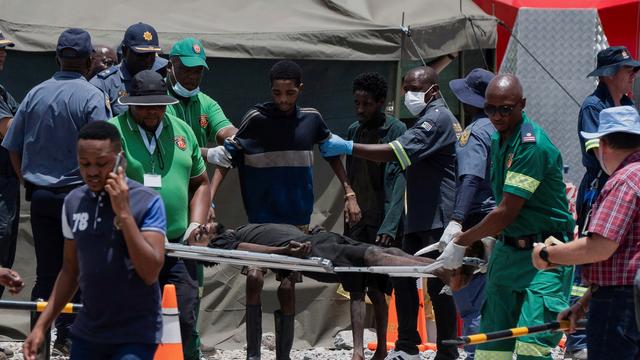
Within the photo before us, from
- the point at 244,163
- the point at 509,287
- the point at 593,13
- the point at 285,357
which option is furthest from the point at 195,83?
the point at 593,13

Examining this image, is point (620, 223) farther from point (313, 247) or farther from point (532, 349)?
point (313, 247)

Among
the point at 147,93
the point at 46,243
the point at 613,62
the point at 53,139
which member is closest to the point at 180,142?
the point at 147,93

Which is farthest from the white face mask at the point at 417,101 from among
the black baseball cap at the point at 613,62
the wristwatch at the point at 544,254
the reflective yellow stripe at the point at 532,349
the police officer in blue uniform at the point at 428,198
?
the wristwatch at the point at 544,254

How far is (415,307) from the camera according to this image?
8.59 m

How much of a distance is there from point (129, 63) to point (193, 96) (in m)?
0.49

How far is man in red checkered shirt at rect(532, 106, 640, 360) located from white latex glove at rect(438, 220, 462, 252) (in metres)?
1.87

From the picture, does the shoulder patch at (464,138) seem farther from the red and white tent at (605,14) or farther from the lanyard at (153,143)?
the red and white tent at (605,14)

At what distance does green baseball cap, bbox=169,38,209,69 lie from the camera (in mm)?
8117

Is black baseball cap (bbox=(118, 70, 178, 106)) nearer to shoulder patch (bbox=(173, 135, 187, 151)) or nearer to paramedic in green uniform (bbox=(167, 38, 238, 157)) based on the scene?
shoulder patch (bbox=(173, 135, 187, 151))

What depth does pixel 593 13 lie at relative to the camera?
35.2ft

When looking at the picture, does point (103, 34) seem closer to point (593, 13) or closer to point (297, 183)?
point (297, 183)

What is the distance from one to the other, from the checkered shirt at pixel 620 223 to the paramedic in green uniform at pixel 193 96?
3262 mm

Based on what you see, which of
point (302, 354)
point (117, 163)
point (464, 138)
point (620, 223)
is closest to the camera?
point (117, 163)

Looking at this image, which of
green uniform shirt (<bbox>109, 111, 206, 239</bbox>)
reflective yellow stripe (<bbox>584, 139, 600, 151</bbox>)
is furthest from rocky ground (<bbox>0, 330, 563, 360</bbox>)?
green uniform shirt (<bbox>109, 111, 206, 239</bbox>)
